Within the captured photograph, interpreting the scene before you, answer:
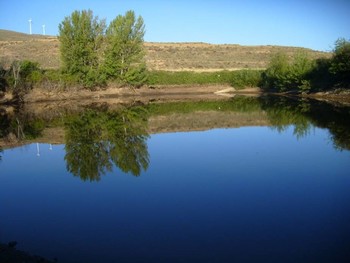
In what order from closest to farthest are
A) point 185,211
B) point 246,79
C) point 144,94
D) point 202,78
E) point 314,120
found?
point 185,211
point 314,120
point 144,94
point 246,79
point 202,78

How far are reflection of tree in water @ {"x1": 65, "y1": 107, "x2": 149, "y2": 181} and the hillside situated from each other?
127ft

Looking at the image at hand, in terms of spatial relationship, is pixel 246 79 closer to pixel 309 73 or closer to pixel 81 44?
pixel 309 73

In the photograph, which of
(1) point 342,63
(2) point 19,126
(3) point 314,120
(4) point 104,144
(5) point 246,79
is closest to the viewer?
(4) point 104,144

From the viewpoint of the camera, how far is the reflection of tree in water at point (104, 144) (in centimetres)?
1332

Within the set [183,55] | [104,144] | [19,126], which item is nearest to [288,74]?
[19,126]

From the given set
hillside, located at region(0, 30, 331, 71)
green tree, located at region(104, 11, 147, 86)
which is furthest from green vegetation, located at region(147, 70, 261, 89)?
hillside, located at region(0, 30, 331, 71)

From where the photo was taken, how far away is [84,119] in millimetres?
25438

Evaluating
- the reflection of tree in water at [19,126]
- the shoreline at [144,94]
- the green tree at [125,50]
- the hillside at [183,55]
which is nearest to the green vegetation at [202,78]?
the shoreline at [144,94]

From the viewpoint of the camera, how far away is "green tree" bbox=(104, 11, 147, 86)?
4425 cm

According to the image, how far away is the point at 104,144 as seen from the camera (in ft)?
56.2

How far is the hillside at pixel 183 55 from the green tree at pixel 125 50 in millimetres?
16330

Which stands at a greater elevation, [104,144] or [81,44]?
[81,44]

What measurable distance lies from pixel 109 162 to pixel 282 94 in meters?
35.9

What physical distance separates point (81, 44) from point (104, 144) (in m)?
28.4
